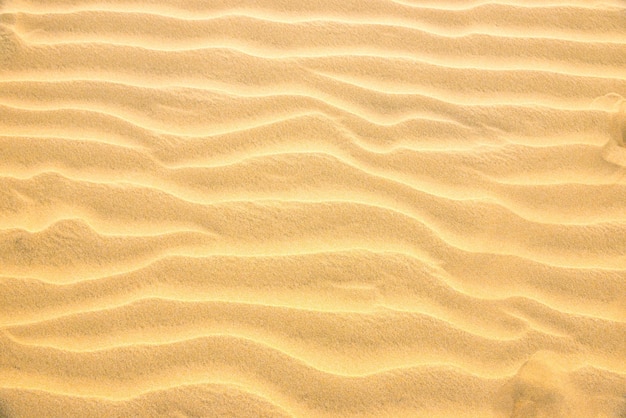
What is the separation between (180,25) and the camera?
2.28 meters

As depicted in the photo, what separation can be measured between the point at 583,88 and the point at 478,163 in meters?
0.65

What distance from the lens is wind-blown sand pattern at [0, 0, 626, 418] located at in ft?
5.29

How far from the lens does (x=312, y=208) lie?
1.87 m

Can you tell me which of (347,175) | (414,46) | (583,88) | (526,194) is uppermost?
(414,46)

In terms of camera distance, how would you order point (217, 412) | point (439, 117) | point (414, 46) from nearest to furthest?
point (217, 412) < point (439, 117) < point (414, 46)

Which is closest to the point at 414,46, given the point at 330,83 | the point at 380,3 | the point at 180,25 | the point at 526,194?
the point at 380,3

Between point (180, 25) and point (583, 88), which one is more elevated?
point (180, 25)

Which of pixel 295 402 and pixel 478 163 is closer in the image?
pixel 295 402

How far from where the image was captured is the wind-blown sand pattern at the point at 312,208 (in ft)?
5.29

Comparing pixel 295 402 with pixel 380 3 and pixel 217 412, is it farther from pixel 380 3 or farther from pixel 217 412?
pixel 380 3

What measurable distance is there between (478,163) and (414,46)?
660 mm

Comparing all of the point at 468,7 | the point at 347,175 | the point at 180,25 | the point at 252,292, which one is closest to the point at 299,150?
the point at 347,175

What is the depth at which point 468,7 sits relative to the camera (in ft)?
7.74

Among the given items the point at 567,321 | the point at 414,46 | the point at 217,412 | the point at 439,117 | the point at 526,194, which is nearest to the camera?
the point at 217,412
